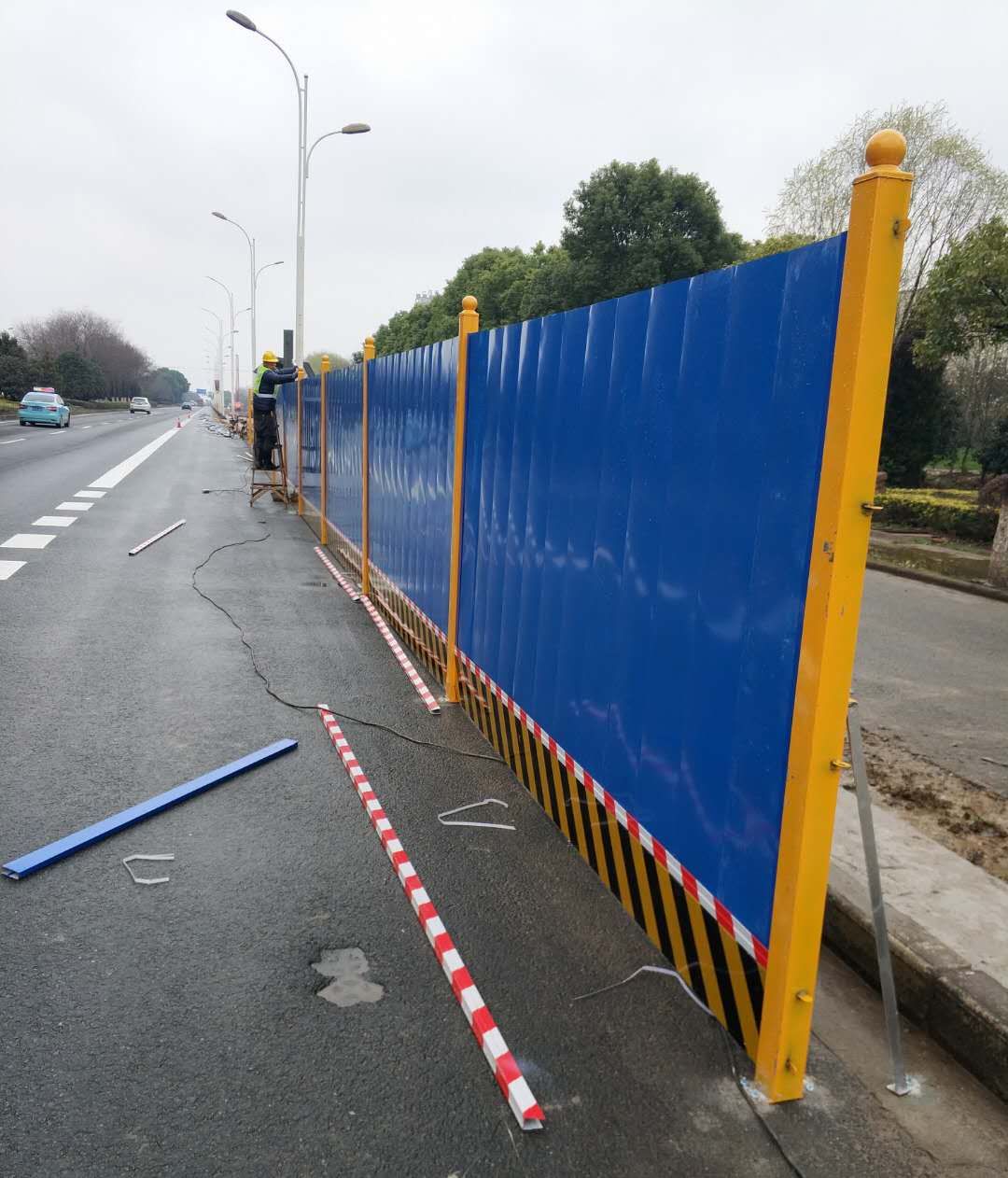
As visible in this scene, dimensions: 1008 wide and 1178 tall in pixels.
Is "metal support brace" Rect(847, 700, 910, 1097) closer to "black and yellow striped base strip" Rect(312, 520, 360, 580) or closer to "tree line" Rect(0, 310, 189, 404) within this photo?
"black and yellow striped base strip" Rect(312, 520, 360, 580)

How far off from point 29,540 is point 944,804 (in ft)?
35.8

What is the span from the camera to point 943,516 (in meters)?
15.6

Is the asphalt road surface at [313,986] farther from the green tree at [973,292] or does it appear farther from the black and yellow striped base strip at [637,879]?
the green tree at [973,292]

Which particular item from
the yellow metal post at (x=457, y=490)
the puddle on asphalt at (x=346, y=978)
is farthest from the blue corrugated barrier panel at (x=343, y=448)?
the puddle on asphalt at (x=346, y=978)

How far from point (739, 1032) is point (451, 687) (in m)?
3.49

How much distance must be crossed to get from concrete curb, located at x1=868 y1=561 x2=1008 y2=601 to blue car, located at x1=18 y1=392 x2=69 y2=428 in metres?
38.6

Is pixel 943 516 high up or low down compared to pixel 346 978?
up

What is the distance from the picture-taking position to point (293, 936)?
3.31 m

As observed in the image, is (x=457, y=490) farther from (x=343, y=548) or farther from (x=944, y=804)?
(x=343, y=548)

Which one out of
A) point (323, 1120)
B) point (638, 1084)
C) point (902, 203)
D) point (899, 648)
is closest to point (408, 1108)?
point (323, 1120)

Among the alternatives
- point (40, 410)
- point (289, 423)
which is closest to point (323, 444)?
point (289, 423)

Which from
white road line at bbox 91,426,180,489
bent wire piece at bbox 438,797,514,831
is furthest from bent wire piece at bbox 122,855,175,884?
white road line at bbox 91,426,180,489

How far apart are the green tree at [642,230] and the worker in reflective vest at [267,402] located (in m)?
21.6

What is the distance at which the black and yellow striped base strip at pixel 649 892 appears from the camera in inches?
109
